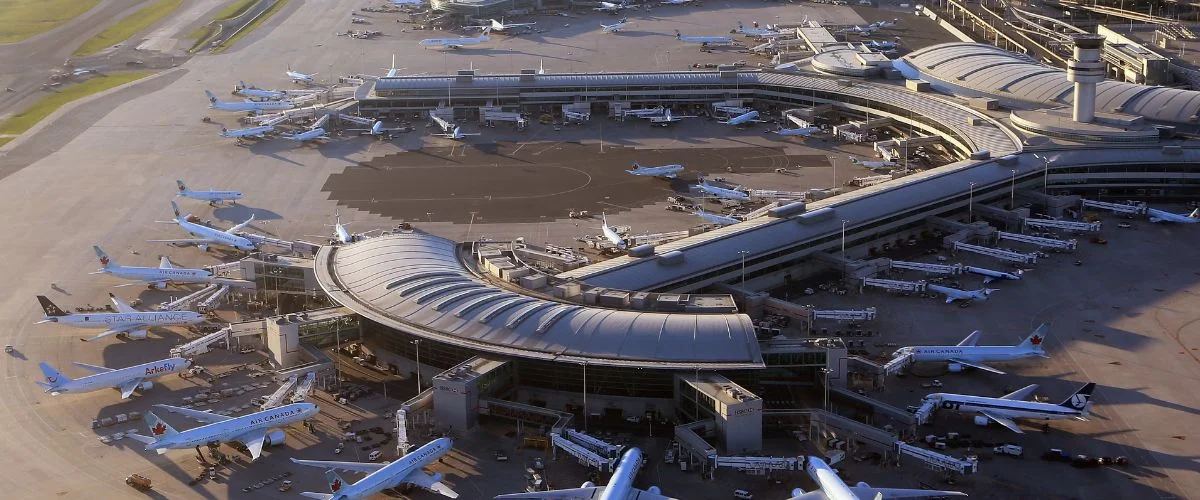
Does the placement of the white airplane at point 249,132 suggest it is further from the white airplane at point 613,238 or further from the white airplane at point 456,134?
the white airplane at point 613,238

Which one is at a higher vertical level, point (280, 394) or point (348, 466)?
point (280, 394)

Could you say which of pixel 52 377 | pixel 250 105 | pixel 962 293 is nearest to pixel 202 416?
pixel 52 377

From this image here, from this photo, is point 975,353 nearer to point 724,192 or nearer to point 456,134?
point 724,192

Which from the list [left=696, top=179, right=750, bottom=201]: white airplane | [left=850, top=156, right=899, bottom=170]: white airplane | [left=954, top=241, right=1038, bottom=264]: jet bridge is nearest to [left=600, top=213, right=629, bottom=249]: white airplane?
[left=696, top=179, right=750, bottom=201]: white airplane

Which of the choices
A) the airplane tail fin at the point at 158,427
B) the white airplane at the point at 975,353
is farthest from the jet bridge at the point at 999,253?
the airplane tail fin at the point at 158,427

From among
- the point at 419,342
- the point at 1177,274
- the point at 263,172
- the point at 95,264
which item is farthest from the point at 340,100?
the point at 1177,274
